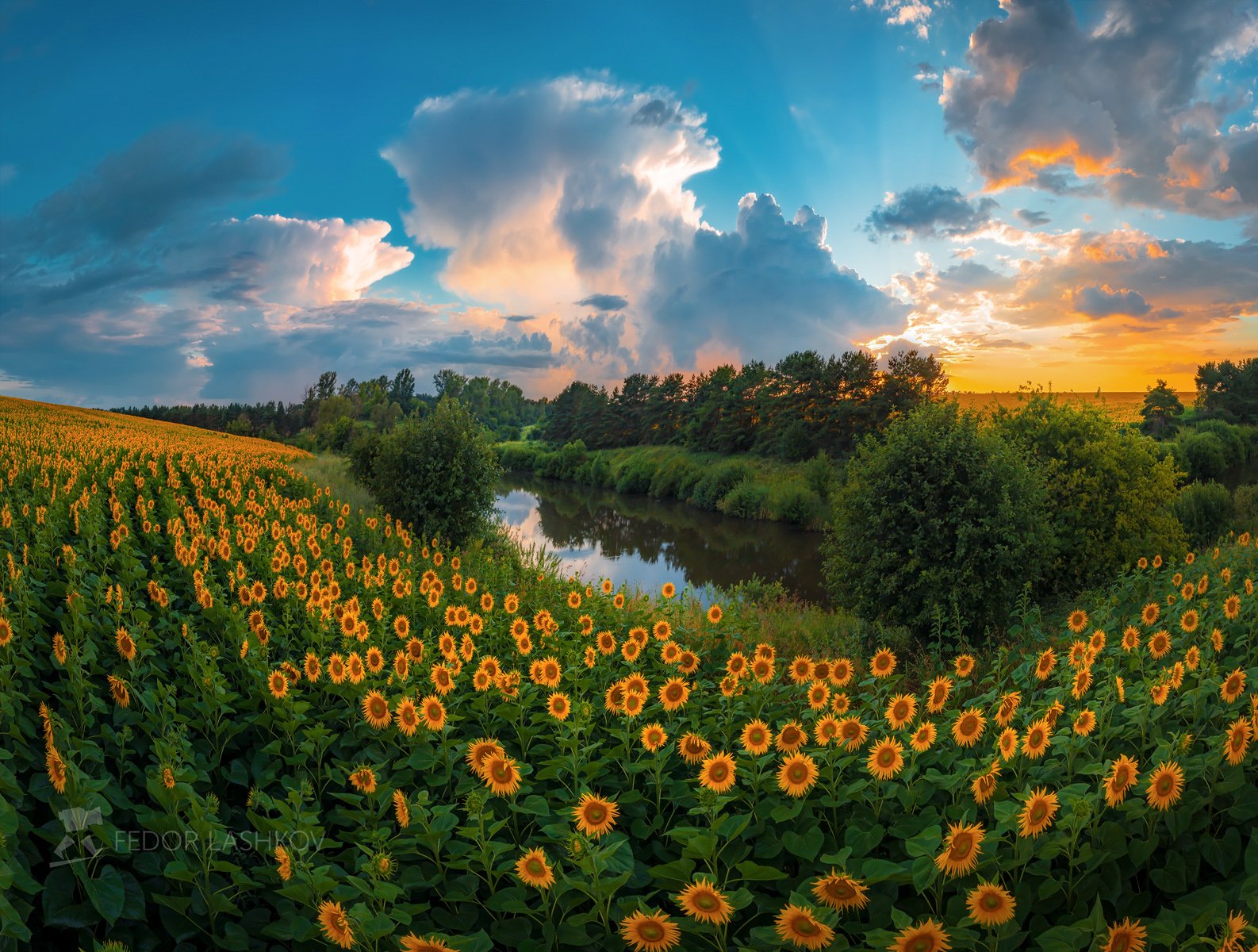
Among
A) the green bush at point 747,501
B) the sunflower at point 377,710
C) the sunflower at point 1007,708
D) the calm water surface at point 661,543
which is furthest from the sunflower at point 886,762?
the green bush at point 747,501

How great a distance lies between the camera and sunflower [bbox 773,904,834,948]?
6.84 ft

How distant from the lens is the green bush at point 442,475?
1711cm

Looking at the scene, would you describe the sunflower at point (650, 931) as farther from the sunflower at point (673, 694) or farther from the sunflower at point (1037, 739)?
the sunflower at point (1037, 739)

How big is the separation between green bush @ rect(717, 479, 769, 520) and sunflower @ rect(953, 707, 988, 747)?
34527mm

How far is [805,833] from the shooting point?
2.72 m

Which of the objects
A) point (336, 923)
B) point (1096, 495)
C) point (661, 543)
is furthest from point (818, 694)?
point (661, 543)

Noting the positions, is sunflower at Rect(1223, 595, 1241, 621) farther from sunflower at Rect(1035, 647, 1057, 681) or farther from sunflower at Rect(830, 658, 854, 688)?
sunflower at Rect(830, 658, 854, 688)

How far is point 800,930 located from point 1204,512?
81.7 ft

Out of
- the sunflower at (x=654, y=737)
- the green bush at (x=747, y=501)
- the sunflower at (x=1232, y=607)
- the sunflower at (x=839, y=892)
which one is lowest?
the green bush at (x=747, y=501)

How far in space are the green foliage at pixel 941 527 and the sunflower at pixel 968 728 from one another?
26.6 feet

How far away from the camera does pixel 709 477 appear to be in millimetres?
44125

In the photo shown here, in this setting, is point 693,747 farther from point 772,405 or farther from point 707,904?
point 772,405

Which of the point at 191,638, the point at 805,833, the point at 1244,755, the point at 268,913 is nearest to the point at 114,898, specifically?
the point at 268,913

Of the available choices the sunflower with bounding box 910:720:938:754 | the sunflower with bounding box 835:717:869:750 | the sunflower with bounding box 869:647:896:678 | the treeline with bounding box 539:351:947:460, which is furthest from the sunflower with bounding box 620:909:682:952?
the treeline with bounding box 539:351:947:460
